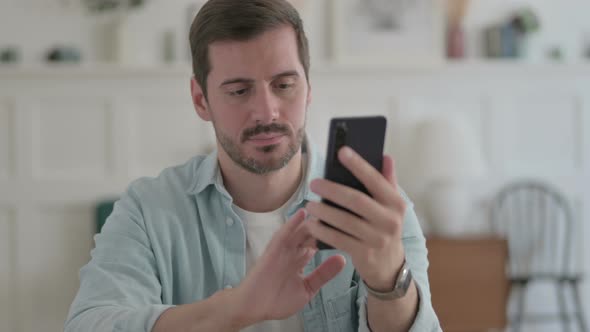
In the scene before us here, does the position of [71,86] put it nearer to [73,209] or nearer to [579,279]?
→ [73,209]

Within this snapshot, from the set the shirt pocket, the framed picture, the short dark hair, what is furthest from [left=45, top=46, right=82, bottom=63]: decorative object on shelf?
the shirt pocket

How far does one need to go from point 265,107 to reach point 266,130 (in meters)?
0.04

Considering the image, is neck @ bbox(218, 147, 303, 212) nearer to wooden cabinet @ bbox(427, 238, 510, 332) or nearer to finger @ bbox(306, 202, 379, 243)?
finger @ bbox(306, 202, 379, 243)

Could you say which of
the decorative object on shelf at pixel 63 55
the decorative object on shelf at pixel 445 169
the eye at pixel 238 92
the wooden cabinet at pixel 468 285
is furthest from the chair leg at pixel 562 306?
the eye at pixel 238 92

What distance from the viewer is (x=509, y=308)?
4223 millimetres

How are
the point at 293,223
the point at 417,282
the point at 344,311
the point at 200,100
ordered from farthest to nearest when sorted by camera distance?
1. the point at 200,100
2. the point at 344,311
3. the point at 417,282
4. the point at 293,223

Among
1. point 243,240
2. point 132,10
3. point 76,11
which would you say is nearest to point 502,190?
point 132,10

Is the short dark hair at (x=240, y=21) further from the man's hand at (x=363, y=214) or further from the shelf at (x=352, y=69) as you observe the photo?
the shelf at (x=352, y=69)

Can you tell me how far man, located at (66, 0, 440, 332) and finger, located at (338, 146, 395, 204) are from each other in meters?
0.17

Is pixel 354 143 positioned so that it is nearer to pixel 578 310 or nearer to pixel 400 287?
pixel 400 287

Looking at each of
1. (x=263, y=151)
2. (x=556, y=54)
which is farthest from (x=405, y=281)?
(x=556, y=54)

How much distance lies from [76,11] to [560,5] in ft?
8.66

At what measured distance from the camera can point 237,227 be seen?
1.51m

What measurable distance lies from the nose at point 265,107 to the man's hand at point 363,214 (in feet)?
1.22
